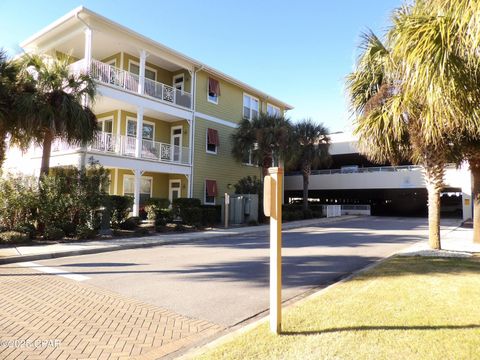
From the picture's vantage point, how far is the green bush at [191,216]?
1877 centimetres

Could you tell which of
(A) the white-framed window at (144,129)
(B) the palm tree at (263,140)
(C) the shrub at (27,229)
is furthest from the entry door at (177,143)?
(C) the shrub at (27,229)

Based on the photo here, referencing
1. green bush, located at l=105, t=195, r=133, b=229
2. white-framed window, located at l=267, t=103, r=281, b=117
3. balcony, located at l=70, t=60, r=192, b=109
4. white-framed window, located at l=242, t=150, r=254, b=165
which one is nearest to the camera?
green bush, located at l=105, t=195, r=133, b=229

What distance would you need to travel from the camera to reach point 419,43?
6.12 metres

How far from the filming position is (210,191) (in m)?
24.2

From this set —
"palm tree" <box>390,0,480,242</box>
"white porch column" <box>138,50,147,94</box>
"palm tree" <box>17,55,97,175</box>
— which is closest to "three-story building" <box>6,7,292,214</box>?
"white porch column" <box>138,50,147,94</box>

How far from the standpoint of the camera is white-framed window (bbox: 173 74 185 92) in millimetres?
24006

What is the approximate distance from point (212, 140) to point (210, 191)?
3.36 m

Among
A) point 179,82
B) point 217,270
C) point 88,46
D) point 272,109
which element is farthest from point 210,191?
point 217,270

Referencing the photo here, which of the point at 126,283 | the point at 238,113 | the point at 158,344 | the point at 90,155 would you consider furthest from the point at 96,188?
the point at 238,113

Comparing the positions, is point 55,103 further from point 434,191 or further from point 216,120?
point 434,191

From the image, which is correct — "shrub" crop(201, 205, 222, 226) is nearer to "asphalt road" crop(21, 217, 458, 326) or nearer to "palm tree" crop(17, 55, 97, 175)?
"asphalt road" crop(21, 217, 458, 326)

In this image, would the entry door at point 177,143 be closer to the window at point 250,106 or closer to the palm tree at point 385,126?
the window at point 250,106

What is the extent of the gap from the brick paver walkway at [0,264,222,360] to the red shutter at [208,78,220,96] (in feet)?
63.9

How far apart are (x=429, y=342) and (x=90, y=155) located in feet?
53.3
